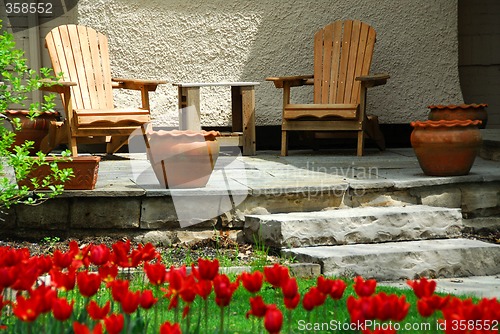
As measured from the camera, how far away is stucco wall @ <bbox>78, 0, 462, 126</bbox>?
285 inches

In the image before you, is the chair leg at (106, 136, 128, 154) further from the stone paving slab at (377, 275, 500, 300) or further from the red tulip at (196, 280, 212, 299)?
the red tulip at (196, 280, 212, 299)

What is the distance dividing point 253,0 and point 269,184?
9.51ft

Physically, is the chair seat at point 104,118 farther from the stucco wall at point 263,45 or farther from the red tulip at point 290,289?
the red tulip at point 290,289

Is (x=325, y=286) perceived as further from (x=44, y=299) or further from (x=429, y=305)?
(x=44, y=299)

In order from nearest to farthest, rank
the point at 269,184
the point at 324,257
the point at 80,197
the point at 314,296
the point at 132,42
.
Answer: the point at 314,296 < the point at 324,257 < the point at 80,197 < the point at 269,184 < the point at 132,42

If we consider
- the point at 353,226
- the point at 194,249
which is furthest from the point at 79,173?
the point at 353,226

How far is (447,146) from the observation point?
5305mm

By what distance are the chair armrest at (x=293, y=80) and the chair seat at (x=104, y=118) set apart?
3.89 ft

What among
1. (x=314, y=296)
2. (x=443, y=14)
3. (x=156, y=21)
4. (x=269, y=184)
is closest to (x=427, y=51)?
(x=443, y=14)

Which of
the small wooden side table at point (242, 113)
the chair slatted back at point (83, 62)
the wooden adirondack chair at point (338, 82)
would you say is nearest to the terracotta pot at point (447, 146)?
the wooden adirondack chair at point (338, 82)

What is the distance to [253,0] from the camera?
24.1ft

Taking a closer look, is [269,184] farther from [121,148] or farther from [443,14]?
→ [443,14]

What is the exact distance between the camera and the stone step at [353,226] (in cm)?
435

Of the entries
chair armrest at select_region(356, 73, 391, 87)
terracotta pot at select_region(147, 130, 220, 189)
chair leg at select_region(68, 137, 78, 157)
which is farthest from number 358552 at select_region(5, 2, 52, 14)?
terracotta pot at select_region(147, 130, 220, 189)
